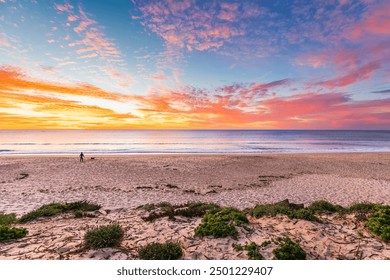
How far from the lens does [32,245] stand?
18.1 feet

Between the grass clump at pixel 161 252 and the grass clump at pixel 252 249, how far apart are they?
152cm

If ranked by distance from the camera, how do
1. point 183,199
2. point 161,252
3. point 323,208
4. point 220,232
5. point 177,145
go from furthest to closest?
1. point 177,145
2. point 183,199
3. point 323,208
4. point 220,232
5. point 161,252

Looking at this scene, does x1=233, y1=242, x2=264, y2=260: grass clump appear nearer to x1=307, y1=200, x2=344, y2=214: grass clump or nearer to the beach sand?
the beach sand

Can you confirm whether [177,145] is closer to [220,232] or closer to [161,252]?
[220,232]

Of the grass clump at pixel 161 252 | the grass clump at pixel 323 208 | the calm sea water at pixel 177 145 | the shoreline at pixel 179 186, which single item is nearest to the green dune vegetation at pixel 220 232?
the grass clump at pixel 161 252

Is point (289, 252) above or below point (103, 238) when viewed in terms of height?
below

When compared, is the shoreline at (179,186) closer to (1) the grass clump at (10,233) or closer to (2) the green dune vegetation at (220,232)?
(2) the green dune vegetation at (220,232)

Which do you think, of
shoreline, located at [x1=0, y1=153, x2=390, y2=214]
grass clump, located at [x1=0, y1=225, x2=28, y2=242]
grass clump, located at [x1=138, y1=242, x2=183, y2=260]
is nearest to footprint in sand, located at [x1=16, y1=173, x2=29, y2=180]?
shoreline, located at [x1=0, y1=153, x2=390, y2=214]

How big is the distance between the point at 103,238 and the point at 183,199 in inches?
362

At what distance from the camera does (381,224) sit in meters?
6.18

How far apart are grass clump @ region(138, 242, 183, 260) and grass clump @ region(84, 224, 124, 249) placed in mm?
988

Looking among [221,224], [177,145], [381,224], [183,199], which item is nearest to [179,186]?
[183,199]

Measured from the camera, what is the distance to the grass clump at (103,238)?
530 cm

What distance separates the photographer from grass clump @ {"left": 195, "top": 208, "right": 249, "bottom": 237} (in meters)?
5.87
